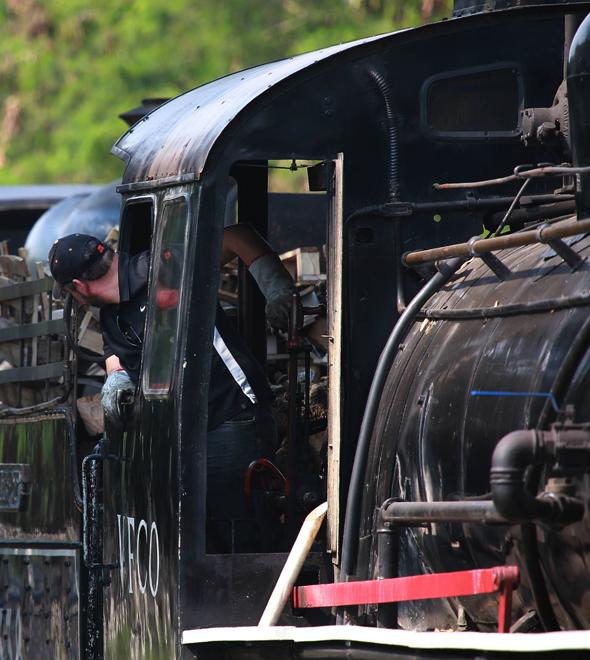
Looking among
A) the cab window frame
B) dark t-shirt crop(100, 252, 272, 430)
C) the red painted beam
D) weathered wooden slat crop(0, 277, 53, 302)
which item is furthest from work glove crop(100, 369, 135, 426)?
weathered wooden slat crop(0, 277, 53, 302)

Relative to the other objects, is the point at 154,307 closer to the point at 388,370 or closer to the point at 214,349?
the point at 214,349

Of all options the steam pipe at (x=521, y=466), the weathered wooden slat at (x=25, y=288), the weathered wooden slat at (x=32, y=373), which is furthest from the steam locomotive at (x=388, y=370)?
the weathered wooden slat at (x=25, y=288)

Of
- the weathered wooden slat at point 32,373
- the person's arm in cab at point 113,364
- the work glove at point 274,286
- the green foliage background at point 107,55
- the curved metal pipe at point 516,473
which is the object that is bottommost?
the curved metal pipe at point 516,473

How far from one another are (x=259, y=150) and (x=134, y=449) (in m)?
1.18

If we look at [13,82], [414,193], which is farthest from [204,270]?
[13,82]

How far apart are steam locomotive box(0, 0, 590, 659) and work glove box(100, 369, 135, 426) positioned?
101 mm

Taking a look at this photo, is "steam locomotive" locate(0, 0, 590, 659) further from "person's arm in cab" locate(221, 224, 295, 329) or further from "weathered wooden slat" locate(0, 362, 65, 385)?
"weathered wooden slat" locate(0, 362, 65, 385)

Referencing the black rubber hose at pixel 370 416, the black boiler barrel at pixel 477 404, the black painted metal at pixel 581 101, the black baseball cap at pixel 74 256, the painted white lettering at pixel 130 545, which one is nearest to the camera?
the black boiler barrel at pixel 477 404

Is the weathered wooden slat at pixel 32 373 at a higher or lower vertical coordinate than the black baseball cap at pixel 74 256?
lower

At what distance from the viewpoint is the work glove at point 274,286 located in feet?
18.0

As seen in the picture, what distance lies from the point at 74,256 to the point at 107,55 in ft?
69.3

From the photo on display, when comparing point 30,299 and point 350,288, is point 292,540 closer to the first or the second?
point 350,288

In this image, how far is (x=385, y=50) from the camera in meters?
5.00

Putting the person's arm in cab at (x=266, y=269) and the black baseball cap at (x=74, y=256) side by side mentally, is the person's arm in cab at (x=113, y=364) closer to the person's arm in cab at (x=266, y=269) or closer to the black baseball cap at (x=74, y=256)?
the black baseball cap at (x=74, y=256)
